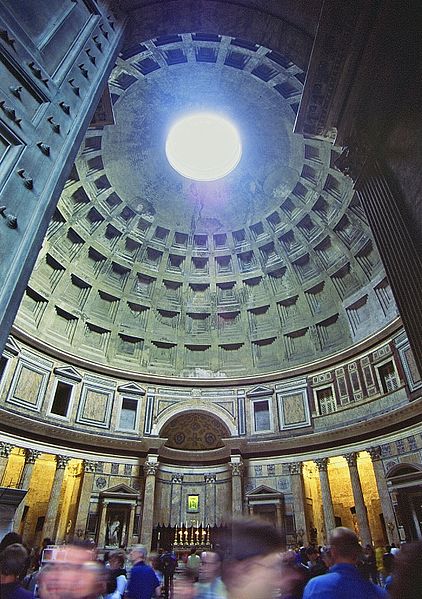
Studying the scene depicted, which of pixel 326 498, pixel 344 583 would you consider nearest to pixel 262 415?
pixel 326 498

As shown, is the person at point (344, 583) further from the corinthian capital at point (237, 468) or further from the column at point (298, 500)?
the corinthian capital at point (237, 468)

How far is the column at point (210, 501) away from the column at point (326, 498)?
6189 millimetres

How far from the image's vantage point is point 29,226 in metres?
5.05

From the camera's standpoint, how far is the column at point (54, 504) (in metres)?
17.3

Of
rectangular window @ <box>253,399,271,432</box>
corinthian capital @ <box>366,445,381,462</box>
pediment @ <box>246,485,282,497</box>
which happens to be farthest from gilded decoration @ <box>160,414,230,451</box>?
corinthian capital @ <box>366,445,381,462</box>

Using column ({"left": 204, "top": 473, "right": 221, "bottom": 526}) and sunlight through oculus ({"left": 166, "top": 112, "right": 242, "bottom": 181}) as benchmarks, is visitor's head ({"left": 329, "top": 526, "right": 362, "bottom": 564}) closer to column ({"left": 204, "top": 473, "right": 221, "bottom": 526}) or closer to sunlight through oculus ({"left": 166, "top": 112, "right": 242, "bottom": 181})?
column ({"left": 204, "top": 473, "right": 221, "bottom": 526})

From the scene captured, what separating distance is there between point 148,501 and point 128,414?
5039 millimetres

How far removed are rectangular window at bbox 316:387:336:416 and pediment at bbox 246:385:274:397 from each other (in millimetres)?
3048

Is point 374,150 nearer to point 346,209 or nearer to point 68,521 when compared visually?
point 346,209

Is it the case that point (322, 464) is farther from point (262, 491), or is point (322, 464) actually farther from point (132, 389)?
point (132, 389)

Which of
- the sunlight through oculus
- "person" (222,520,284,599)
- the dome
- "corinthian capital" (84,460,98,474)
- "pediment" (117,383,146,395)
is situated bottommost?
"person" (222,520,284,599)

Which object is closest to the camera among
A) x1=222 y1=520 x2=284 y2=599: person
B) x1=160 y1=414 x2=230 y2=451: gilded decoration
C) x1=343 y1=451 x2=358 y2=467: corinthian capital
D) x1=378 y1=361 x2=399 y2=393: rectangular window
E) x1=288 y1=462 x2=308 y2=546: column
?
x1=222 y1=520 x2=284 y2=599: person

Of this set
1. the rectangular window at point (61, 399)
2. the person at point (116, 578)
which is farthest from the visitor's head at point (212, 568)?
the rectangular window at point (61, 399)

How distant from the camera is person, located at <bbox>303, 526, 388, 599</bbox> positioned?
256cm
